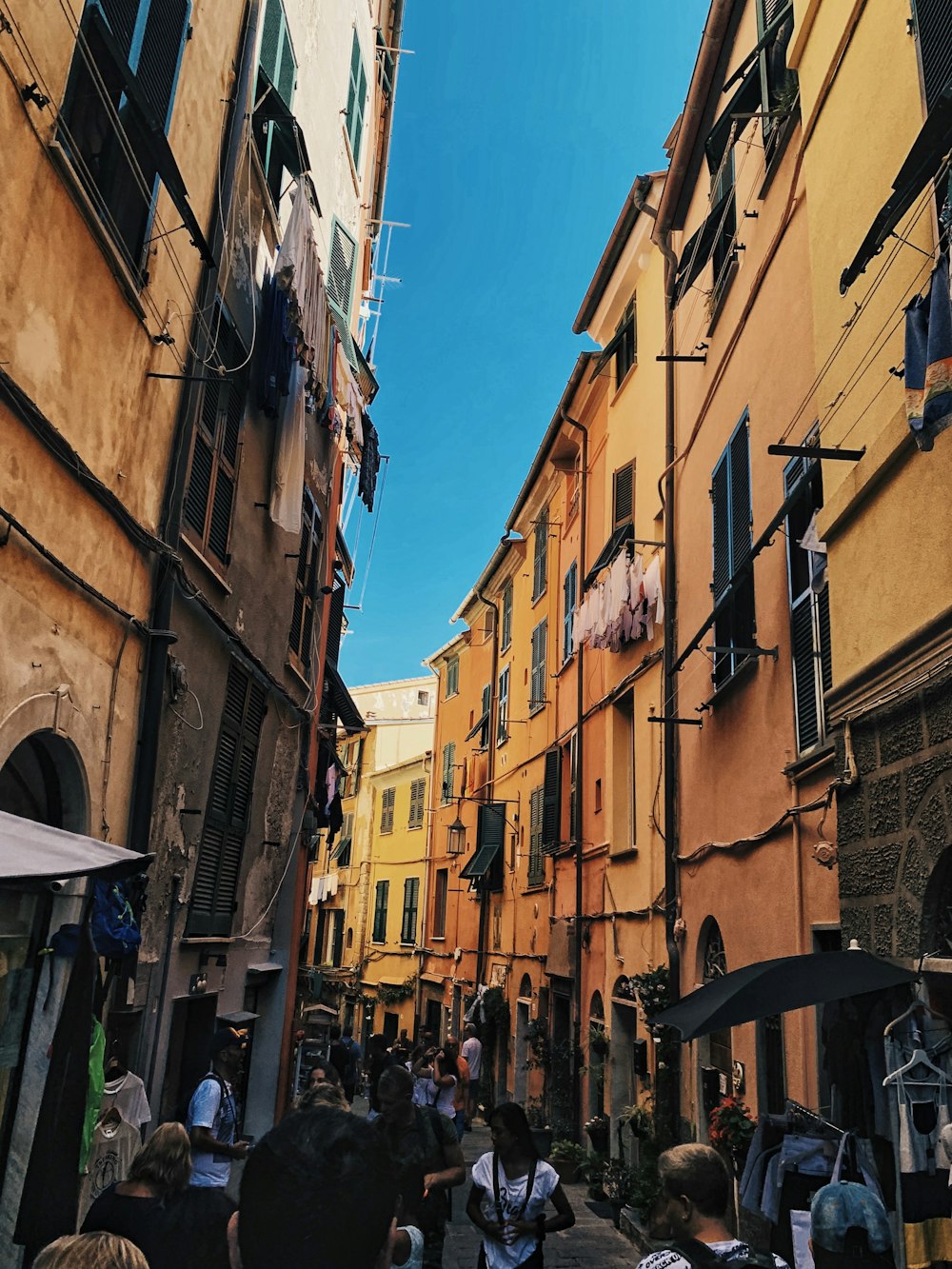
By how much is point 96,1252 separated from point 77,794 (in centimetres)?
492

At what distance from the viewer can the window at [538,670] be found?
841 inches

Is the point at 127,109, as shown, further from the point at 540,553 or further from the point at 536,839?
the point at 540,553

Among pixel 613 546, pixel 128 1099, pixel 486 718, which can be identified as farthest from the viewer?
pixel 486 718

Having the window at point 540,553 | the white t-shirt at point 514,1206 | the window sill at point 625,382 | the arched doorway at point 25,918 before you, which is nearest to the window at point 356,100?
the window sill at point 625,382

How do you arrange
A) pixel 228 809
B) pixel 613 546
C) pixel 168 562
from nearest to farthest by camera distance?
pixel 168 562 < pixel 228 809 < pixel 613 546

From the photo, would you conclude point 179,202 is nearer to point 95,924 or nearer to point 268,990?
point 95,924

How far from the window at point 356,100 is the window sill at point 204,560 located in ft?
31.5

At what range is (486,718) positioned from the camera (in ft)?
90.9

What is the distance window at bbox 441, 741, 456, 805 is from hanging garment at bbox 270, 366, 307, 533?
67.4 ft

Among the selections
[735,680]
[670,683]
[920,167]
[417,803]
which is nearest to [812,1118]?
[920,167]

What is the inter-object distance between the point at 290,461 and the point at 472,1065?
11.6 meters

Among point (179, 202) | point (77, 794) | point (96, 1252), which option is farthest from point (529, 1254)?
point (179, 202)

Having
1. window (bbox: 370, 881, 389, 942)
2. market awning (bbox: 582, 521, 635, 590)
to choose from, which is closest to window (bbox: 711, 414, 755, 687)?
market awning (bbox: 582, 521, 635, 590)

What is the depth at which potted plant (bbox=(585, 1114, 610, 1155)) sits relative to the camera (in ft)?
44.4
